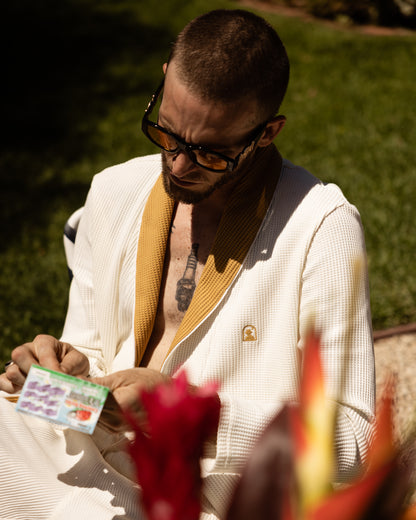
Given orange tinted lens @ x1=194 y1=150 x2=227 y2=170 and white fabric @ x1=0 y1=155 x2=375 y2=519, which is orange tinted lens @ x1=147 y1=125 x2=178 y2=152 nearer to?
orange tinted lens @ x1=194 y1=150 x2=227 y2=170

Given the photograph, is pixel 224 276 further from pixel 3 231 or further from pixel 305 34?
pixel 305 34

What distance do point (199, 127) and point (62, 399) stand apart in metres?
1.03

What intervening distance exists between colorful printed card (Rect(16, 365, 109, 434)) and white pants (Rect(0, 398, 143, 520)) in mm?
496

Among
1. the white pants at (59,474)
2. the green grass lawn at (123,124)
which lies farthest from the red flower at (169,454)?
the green grass lawn at (123,124)

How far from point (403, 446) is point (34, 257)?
4950mm

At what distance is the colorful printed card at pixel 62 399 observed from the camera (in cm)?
124

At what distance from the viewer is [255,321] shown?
6.64 ft

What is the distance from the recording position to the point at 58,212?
18.9ft

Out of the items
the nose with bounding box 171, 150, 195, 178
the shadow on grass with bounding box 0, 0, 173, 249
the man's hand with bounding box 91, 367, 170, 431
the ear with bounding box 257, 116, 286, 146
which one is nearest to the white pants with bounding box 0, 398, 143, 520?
the man's hand with bounding box 91, 367, 170, 431

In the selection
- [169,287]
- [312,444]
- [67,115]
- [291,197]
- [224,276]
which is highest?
[312,444]

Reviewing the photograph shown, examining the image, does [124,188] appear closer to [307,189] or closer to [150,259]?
[150,259]

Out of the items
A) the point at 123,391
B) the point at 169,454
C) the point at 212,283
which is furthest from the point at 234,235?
the point at 169,454

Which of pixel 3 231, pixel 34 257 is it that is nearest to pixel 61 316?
pixel 34 257

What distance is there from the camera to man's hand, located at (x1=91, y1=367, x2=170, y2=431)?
142 cm
